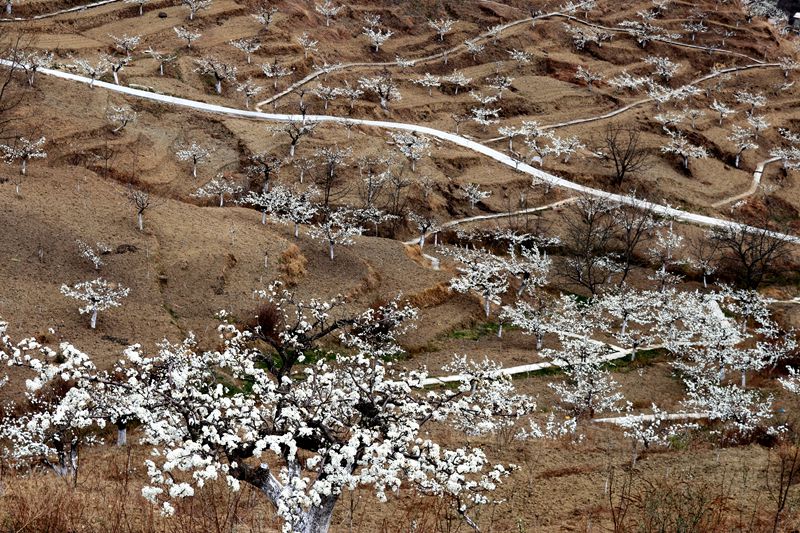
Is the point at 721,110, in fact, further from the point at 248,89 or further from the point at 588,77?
the point at 248,89

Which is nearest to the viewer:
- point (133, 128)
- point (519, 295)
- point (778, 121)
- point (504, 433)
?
point (504, 433)

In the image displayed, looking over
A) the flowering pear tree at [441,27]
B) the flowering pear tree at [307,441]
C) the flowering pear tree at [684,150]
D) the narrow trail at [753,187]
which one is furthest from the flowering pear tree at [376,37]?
the flowering pear tree at [307,441]

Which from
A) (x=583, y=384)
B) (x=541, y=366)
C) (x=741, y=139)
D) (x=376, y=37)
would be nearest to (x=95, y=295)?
(x=583, y=384)

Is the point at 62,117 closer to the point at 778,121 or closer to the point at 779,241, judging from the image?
the point at 779,241

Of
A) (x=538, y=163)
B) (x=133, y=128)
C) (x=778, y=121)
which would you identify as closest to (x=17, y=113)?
(x=133, y=128)

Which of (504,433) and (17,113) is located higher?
(504,433)

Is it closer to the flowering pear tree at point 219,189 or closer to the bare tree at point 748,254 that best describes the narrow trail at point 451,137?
the bare tree at point 748,254

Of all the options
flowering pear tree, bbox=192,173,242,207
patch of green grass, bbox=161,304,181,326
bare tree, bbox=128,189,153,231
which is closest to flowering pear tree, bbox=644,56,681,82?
flowering pear tree, bbox=192,173,242,207
